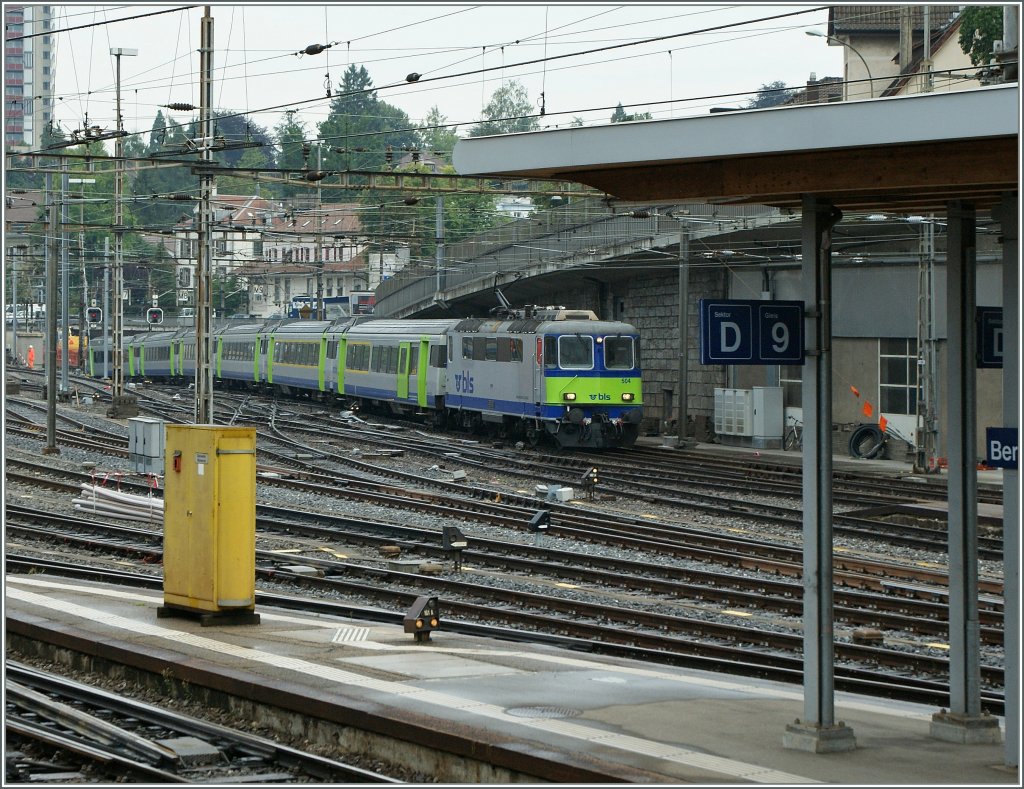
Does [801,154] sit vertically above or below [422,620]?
above

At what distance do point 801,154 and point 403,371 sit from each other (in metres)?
32.9

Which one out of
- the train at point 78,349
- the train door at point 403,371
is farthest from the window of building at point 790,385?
the train at point 78,349

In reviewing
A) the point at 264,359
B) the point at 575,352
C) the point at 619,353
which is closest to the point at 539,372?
the point at 575,352

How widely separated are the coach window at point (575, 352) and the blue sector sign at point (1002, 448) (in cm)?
2452

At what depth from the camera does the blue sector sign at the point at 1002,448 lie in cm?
786

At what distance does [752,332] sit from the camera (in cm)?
Result: 880

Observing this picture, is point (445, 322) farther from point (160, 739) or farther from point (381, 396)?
point (160, 739)

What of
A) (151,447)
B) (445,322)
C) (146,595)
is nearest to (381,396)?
(445,322)

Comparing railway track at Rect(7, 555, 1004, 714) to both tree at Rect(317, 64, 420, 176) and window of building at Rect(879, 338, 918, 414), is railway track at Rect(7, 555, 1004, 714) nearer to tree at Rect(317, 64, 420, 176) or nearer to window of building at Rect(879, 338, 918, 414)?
window of building at Rect(879, 338, 918, 414)

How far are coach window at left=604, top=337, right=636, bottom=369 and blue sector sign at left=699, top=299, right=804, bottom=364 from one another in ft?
79.6

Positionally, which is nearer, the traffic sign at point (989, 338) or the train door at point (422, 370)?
the traffic sign at point (989, 338)

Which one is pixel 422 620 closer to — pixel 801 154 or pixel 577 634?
pixel 577 634

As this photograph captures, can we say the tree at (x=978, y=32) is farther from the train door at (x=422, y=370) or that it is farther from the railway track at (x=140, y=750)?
the railway track at (x=140, y=750)

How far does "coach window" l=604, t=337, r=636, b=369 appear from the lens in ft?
109
